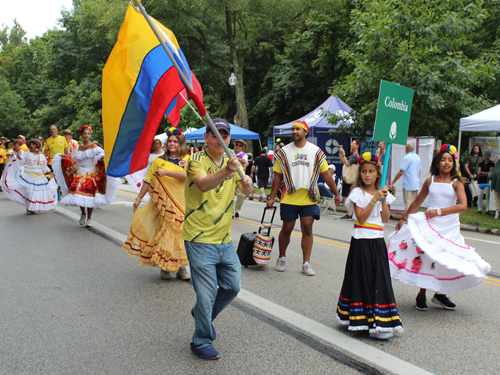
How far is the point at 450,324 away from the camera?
4387 millimetres

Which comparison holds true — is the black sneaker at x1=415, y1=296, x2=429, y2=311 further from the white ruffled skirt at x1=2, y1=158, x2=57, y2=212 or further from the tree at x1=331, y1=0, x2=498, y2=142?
the white ruffled skirt at x1=2, y1=158, x2=57, y2=212

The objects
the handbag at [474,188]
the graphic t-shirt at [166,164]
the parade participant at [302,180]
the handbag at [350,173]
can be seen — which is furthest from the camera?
the handbag at [474,188]

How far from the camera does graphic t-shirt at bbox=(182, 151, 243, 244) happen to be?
11.5 ft

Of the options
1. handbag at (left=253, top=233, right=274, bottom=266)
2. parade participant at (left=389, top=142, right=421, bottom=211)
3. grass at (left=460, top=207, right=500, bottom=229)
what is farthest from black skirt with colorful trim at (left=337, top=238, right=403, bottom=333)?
grass at (left=460, top=207, right=500, bottom=229)

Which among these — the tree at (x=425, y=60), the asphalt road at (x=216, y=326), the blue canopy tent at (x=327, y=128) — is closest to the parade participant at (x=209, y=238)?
the asphalt road at (x=216, y=326)

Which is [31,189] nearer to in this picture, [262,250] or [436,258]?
[262,250]

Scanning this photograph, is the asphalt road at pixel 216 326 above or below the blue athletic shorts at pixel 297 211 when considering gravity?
below

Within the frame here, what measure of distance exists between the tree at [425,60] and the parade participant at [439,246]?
807cm

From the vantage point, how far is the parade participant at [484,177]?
1282 cm

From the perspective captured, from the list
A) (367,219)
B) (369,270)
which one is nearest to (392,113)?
(367,219)

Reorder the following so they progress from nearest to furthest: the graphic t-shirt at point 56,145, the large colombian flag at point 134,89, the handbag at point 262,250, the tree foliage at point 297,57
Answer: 1. the large colombian flag at point 134,89
2. the handbag at point 262,250
3. the tree foliage at point 297,57
4. the graphic t-shirt at point 56,145

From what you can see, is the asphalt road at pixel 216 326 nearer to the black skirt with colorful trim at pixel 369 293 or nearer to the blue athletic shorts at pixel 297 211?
the black skirt with colorful trim at pixel 369 293

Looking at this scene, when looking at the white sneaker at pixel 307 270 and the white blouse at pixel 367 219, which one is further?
the white sneaker at pixel 307 270

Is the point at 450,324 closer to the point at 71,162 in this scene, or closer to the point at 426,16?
the point at 71,162
